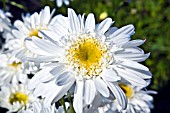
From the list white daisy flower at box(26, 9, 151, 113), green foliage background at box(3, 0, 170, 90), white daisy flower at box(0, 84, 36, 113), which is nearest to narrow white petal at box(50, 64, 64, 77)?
white daisy flower at box(26, 9, 151, 113)

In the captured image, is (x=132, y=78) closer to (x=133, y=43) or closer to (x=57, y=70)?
(x=133, y=43)

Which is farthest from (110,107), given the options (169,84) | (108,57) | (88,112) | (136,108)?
(169,84)

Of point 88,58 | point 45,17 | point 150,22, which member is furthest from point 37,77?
point 150,22

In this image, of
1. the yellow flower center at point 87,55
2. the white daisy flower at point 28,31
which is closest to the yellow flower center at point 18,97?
the white daisy flower at point 28,31

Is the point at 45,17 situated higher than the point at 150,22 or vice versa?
the point at 150,22

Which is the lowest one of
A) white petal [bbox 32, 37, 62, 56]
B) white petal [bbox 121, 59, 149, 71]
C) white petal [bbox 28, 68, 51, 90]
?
white petal [bbox 121, 59, 149, 71]

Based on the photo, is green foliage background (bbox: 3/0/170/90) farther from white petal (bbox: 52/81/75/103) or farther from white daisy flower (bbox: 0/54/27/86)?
white petal (bbox: 52/81/75/103)

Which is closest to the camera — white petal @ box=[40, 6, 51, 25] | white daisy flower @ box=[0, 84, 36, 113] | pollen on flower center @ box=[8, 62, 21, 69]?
white petal @ box=[40, 6, 51, 25]

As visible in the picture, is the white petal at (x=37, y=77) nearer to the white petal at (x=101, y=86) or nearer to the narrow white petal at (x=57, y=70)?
the narrow white petal at (x=57, y=70)
